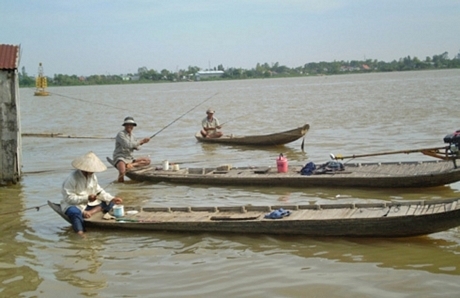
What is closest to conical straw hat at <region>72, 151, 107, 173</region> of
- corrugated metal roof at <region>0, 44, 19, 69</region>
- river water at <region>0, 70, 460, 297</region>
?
river water at <region>0, 70, 460, 297</region>

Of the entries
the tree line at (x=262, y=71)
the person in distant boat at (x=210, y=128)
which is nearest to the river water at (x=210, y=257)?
the person in distant boat at (x=210, y=128)

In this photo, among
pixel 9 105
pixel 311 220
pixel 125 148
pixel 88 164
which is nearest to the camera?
pixel 311 220

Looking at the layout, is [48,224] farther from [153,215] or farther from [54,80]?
[54,80]

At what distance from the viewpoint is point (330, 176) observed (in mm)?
9516

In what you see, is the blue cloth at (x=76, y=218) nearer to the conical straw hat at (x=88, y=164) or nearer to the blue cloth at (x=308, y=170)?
the conical straw hat at (x=88, y=164)

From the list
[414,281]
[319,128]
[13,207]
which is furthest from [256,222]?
[319,128]

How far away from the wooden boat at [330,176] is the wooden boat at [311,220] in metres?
2.44

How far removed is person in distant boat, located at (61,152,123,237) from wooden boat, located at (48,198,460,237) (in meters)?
0.15

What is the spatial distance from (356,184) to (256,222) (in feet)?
10.3

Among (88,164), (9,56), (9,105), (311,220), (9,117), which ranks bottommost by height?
(311,220)

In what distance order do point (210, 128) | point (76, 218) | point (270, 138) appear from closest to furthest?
point (76, 218) < point (270, 138) < point (210, 128)

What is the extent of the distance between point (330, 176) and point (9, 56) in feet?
20.0

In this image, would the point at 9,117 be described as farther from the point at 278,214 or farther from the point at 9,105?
the point at 278,214

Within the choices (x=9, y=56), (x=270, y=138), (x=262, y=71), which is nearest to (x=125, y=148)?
(x=9, y=56)
